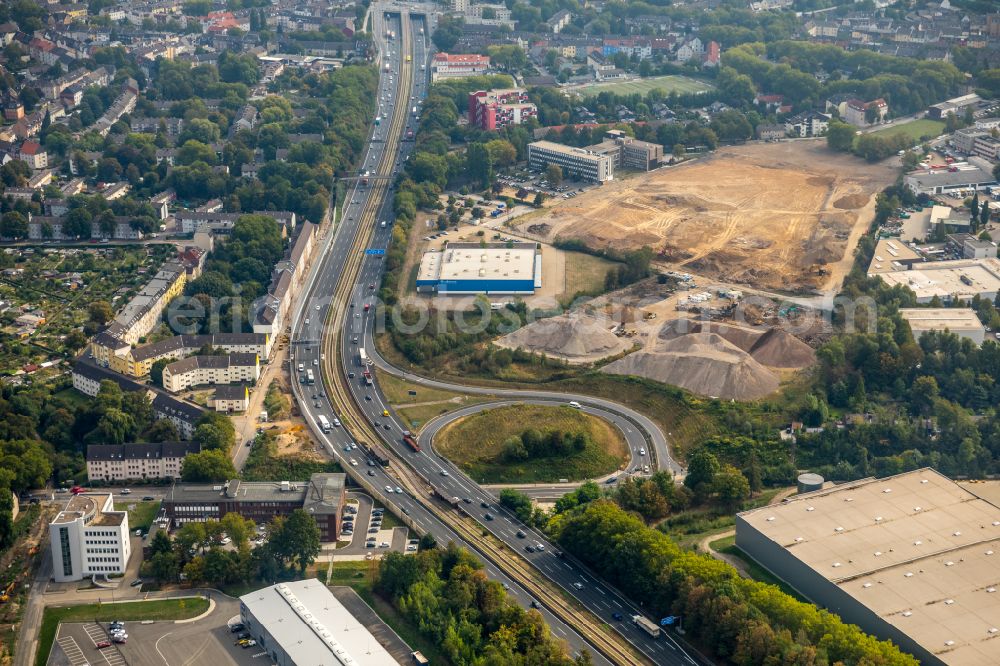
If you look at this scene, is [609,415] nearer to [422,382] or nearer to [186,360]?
[422,382]

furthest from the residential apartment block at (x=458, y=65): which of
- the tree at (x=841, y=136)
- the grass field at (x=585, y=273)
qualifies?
the grass field at (x=585, y=273)

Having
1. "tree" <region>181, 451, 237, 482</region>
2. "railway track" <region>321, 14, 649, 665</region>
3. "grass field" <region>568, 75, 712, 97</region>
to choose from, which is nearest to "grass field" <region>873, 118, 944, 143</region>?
"grass field" <region>568, 75, 712, 97</region>

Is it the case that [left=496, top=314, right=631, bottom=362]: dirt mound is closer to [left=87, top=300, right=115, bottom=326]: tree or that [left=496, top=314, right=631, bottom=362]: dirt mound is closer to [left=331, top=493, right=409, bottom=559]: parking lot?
[left=331, top=493, right=409, bottom=559]: parking lot

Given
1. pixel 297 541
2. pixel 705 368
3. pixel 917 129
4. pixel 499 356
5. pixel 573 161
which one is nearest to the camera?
pixel 297 541

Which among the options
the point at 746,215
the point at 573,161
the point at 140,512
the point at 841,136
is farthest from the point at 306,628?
the point at 841,136

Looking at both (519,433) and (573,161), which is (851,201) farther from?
(519,433)

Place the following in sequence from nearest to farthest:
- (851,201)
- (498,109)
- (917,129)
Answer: (851,201)
(917,129)
(498,109)
